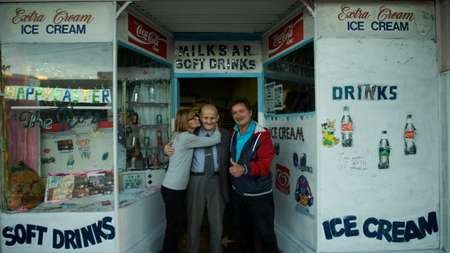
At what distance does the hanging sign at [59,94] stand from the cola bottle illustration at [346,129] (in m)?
2.40

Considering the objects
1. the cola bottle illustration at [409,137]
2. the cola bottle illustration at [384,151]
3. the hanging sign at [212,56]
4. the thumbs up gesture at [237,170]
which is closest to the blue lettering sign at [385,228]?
the cola bottle illustration at [384,151]

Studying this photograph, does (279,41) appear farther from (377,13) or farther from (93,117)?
(93,117)

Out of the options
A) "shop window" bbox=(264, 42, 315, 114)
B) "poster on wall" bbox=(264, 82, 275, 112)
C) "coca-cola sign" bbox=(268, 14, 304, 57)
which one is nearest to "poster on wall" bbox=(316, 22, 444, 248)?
"shop window" bbox=(264, 42, 315, 114)

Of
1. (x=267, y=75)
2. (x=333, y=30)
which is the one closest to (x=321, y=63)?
(x=333, y=30)

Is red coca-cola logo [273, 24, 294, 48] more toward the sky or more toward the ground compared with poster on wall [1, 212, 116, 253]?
more toward the sky

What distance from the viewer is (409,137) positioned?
4523 mm

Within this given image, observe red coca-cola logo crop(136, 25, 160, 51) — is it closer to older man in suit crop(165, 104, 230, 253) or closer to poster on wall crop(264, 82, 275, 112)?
older man in suit crop(165, 104, 230, 253)

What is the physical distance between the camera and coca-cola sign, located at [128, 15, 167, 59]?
16.4 feet

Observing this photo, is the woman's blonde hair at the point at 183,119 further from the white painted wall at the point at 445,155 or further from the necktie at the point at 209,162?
the white painted wall at the point at 445,155

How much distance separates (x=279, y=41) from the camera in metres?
5.64

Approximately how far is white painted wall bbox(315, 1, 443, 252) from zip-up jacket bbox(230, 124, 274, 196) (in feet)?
1.74

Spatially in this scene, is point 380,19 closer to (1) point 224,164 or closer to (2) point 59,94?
(1) point 224,164

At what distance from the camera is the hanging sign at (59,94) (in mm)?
4535

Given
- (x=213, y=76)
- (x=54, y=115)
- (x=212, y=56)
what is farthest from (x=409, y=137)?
(x=54, y=115)
